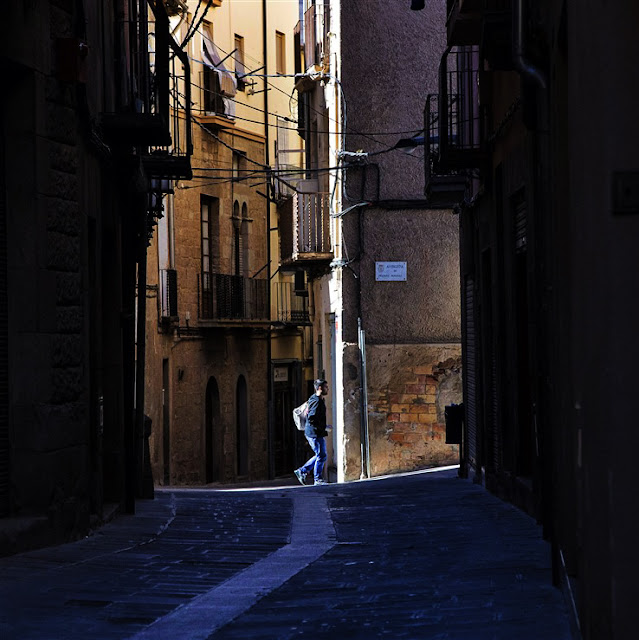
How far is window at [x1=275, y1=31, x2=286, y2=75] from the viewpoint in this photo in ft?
121

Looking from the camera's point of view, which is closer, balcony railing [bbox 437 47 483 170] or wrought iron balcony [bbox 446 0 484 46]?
wrought iron balcony [bbox 446 0 484 46]

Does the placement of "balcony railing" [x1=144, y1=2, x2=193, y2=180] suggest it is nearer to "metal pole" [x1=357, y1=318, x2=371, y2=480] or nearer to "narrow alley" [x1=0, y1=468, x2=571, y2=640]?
"narrow alley" [x1=0, y1=468, x2=571, y2=640]

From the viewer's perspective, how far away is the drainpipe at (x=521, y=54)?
26.3ft

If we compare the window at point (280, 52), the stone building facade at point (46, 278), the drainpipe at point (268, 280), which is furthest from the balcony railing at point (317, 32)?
the stone building facade at point (46, 278)

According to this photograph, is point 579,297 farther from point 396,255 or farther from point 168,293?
point 168,293

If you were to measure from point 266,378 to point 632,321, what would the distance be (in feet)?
101

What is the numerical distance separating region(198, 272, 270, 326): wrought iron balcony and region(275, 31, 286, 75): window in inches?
249

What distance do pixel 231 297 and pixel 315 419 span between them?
10806 millimetres

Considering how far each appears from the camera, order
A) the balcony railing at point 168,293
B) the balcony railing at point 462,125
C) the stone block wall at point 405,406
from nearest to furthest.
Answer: the balcony railing at point 462,125, the stone block wall at point 405,406, the balcony railing at point 168,293

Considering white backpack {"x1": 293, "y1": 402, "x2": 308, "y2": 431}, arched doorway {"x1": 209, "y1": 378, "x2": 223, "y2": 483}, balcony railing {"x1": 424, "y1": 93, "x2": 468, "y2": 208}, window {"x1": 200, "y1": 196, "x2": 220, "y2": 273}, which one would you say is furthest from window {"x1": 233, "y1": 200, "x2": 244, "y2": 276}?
balcony railing {"x1": 424, "y1": 93, "x2": 468, "y2": 208}

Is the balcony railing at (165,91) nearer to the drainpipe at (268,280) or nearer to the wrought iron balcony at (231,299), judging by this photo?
the wrought iron balcony at (231,299)

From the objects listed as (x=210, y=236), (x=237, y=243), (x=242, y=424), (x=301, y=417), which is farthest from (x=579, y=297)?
(x=237, y=243)

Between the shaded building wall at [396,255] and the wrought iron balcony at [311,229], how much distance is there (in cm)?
Answer: 158

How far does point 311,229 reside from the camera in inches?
1001
